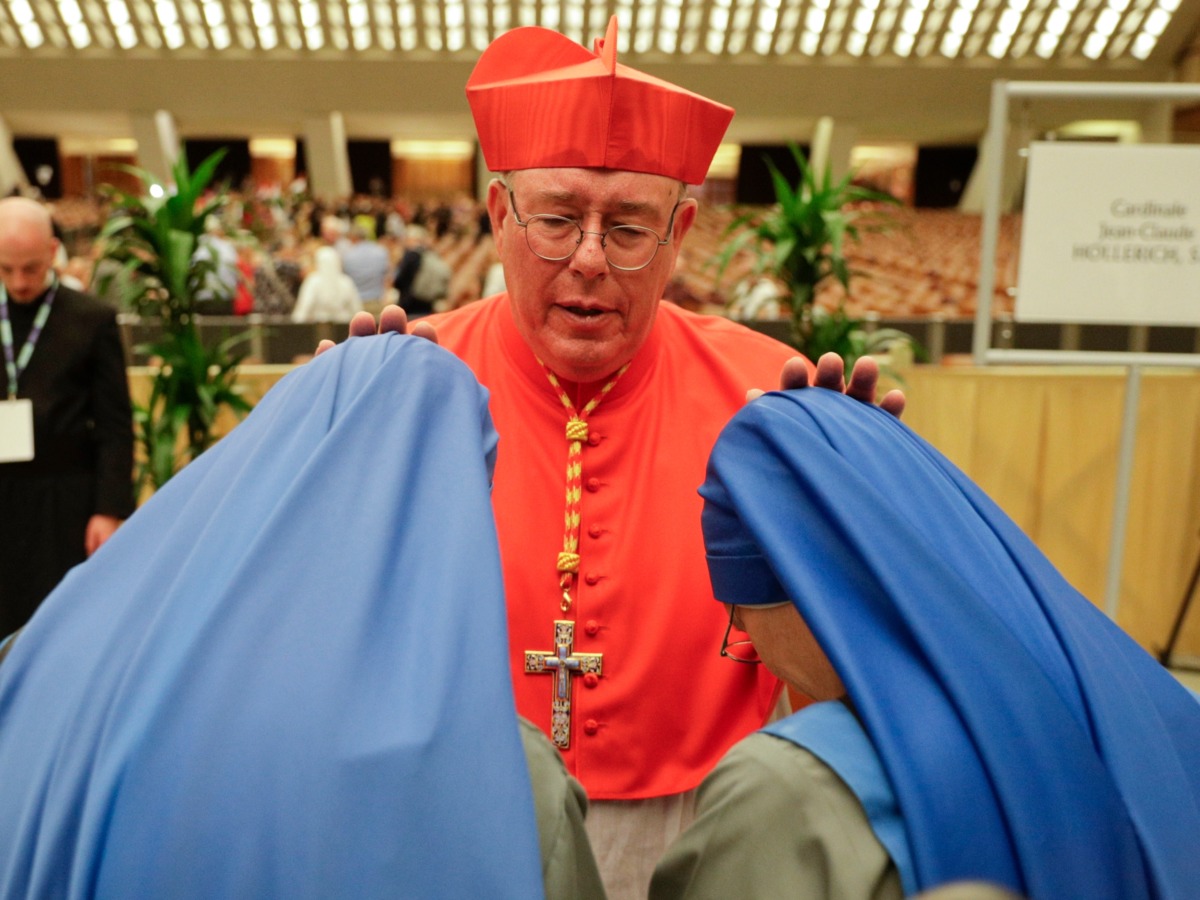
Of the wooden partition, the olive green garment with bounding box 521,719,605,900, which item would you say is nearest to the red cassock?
the olive green garment with bounding box 521,719,605,900

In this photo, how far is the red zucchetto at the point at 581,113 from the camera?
1.70 m

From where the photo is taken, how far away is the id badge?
325cm

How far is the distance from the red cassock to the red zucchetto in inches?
14.4

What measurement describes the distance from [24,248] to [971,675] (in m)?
3.20

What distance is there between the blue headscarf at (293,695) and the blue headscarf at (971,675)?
0.97 ft

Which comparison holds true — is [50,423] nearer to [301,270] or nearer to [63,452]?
[63,452]

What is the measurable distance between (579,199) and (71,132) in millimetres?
29813

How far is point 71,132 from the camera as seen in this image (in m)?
27.3

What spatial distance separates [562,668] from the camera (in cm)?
173

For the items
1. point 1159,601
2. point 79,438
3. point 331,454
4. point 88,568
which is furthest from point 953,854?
point 1159,601

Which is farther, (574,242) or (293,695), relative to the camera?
(574,242)

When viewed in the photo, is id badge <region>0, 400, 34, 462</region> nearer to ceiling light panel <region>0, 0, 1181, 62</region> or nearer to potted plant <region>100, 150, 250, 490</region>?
potted plant <region>100, 150, 250, 490</region>

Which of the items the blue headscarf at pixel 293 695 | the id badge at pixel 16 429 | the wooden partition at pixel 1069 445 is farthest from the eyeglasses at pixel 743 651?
the wooden partition at pixel 1069 445

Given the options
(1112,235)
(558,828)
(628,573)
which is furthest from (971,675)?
(1112,235)
